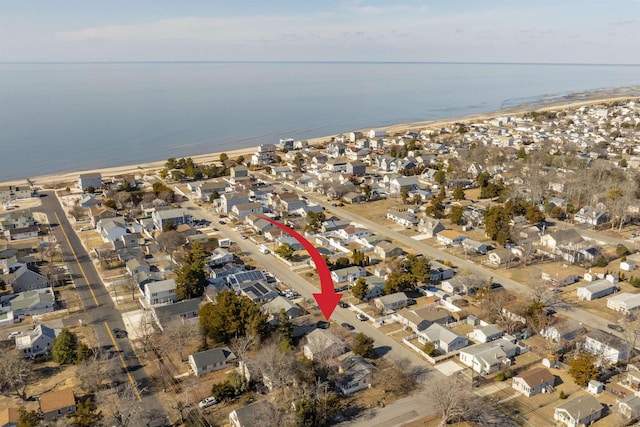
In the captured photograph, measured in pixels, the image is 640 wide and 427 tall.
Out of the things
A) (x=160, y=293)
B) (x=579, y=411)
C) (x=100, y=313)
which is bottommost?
(x=579, y=411)

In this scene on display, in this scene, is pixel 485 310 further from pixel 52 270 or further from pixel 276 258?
pixel 52 270

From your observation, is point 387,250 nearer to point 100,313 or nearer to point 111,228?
point 100,313

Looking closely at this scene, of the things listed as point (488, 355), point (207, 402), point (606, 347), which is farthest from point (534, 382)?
point (207, 402)

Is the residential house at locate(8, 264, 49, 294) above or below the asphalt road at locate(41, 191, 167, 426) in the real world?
above

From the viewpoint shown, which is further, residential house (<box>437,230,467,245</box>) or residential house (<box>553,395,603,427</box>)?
residential house (<box>437,230,467,245</box>)

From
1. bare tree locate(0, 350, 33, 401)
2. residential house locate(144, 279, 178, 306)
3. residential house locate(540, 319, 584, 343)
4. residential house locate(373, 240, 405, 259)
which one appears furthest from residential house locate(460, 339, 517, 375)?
bare tree locate(0, 350, 33, 401)

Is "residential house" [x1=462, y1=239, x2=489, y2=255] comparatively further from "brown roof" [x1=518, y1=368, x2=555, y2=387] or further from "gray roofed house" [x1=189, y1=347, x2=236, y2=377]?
"gray roofed house" [x1=189, y1=347, x2=236, y2=377]
